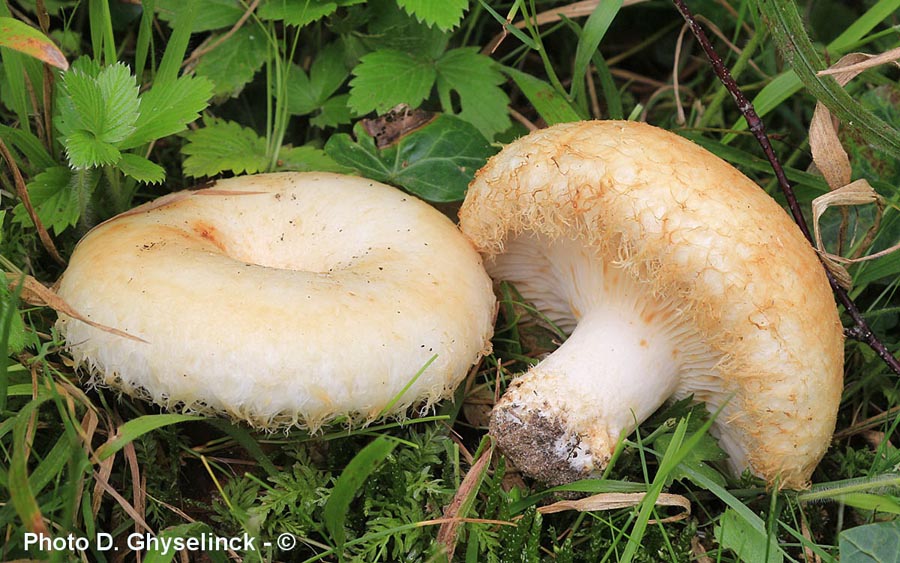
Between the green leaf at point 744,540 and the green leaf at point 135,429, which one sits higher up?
the green leaf at point 135,429

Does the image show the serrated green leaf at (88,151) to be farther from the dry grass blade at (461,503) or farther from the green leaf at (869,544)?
the green leaf at (869,544)

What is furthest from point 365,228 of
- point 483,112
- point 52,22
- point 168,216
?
point 52,22

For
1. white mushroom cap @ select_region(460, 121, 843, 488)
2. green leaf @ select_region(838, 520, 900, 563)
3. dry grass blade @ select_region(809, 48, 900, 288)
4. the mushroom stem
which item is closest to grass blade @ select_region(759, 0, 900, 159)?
dry grass blade @ select_region(809, 48, 900, 288)

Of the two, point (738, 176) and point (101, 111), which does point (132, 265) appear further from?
point (738, 176)

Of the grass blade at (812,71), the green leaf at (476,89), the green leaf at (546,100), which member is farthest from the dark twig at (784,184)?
the green leaf at (476,89)

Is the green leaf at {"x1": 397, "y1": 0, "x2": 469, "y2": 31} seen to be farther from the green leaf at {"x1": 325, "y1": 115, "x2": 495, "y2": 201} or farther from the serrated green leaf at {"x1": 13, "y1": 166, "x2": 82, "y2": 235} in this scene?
the serrated green leaf at {"x1": 13, "y1": 166, "x2": 82, "y2": 235}
